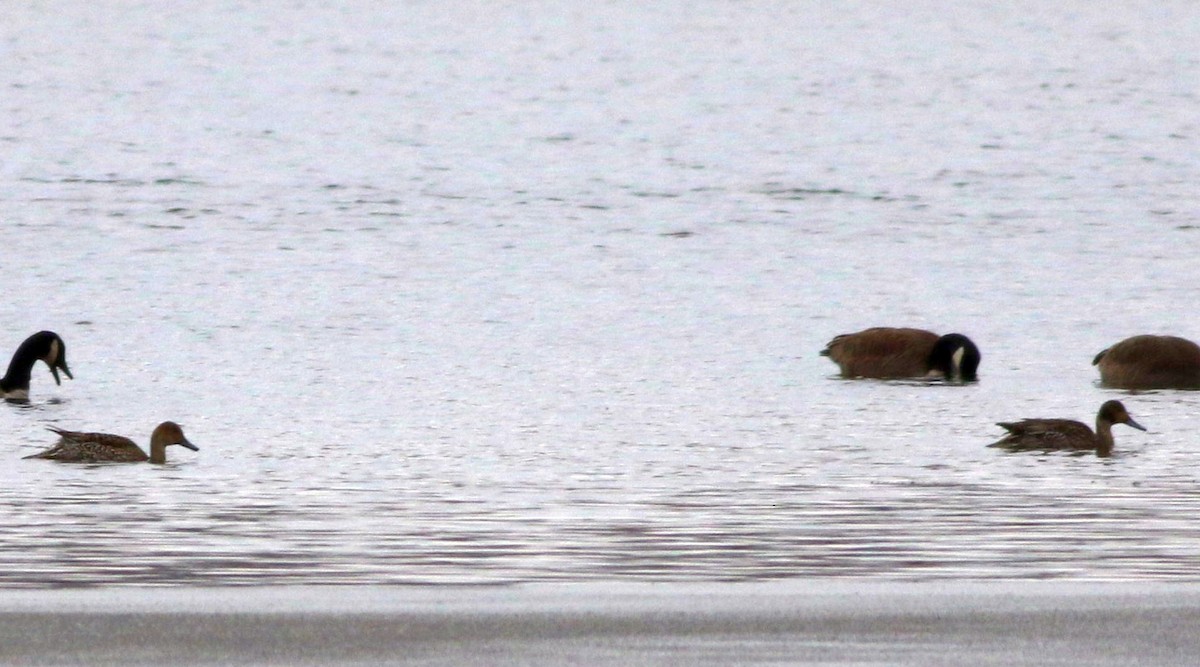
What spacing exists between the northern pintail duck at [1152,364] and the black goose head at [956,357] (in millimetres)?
920

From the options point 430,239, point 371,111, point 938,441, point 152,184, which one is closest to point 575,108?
point 371,111

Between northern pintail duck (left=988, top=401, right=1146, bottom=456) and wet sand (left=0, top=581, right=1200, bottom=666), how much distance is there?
480cm

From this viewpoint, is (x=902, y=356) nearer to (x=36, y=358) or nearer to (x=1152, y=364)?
(x=1152, y=364)

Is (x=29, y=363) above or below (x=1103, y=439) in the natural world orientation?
above

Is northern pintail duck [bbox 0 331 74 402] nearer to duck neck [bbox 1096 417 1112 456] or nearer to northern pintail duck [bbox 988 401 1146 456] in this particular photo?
northern pintail duck [bbox 988 401 1146 456]

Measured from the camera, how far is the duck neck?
41.5 feet

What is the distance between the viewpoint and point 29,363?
1636cm

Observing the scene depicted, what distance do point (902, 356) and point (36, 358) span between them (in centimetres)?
625

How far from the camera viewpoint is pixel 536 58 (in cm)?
6012

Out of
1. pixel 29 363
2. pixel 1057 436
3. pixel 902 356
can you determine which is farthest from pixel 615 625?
pixel 902 356

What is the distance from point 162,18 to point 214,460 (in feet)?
191

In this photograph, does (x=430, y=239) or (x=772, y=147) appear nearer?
(x=430, y=239)

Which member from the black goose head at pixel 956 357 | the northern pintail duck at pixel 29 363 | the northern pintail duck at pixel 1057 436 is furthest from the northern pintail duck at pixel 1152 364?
the northern pintail duck at pixel 29 363

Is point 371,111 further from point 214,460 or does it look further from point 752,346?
point 214,460
